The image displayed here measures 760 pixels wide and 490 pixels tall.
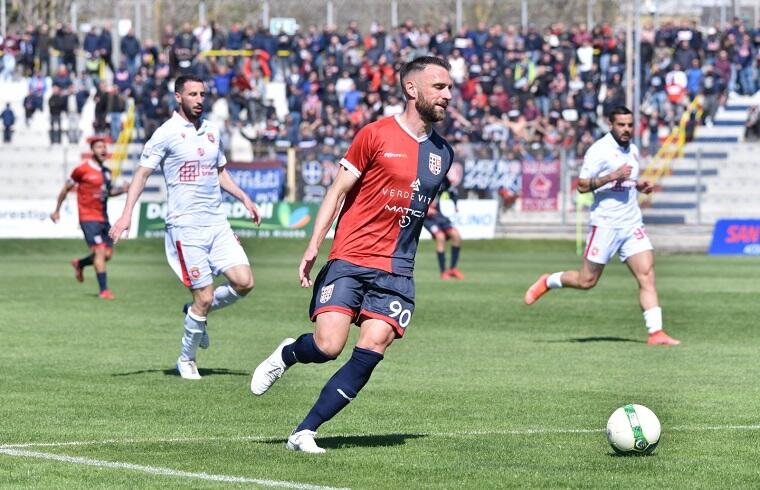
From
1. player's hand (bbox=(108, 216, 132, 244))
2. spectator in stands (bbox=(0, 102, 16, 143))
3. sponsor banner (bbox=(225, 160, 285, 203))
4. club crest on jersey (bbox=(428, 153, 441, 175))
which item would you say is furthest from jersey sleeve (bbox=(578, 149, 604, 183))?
spectator in stands (bbox=(0, 102, 16, 143))

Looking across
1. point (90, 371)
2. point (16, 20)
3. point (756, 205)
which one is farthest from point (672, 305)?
point (16, 20)

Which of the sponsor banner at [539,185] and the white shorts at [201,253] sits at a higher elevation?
the white shorts at [201,253]

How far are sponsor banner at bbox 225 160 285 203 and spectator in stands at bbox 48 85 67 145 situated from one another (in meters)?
8.09

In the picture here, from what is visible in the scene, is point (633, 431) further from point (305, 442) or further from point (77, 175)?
point (77, 175)

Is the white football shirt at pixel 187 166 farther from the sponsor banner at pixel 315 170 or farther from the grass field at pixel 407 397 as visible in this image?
the sponsor banner at pixel 315 170

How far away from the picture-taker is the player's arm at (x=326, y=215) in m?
8.65

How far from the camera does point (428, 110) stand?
29.2ft

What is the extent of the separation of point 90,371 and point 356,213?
210 inches

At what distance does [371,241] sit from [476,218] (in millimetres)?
31097

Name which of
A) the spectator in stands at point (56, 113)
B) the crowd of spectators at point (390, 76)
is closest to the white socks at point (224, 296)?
the crowd of spectators at point (390, 76)

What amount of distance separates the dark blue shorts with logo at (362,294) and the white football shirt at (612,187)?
750 centimetres

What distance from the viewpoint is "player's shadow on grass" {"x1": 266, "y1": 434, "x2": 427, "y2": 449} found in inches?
360

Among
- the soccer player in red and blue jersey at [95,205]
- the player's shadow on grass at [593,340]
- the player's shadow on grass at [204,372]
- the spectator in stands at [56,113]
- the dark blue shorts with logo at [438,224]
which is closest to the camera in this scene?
the player's shadow on grass at [204,372]

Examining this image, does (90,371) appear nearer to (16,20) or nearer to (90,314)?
(90,314)
